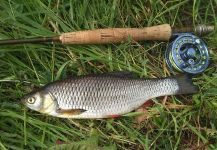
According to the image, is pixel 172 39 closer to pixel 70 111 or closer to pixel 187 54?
pixel 187 54

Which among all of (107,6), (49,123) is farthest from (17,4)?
(49,123)

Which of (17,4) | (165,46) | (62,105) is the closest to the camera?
(62,105)

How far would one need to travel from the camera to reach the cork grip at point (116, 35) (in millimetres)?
3213

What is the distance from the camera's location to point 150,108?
339 centimetres

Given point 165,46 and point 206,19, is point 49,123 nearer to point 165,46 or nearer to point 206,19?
point 165,46

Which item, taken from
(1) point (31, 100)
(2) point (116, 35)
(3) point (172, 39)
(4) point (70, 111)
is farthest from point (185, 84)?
(1) point (31, 100)

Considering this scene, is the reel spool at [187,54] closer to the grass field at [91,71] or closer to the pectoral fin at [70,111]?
the grass field at [91,71]

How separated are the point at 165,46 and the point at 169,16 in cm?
26

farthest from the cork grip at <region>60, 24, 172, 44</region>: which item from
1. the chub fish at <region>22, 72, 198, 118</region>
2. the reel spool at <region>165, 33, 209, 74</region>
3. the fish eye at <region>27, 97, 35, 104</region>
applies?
the fish eye at <region>27, 97, 35, 104</region>

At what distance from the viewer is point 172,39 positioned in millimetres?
3488

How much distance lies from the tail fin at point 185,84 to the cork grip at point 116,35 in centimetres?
32

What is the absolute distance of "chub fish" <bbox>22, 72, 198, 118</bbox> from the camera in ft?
10.2

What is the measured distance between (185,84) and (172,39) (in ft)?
1.24

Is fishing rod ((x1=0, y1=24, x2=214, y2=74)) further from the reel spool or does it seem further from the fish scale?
the fish scale
